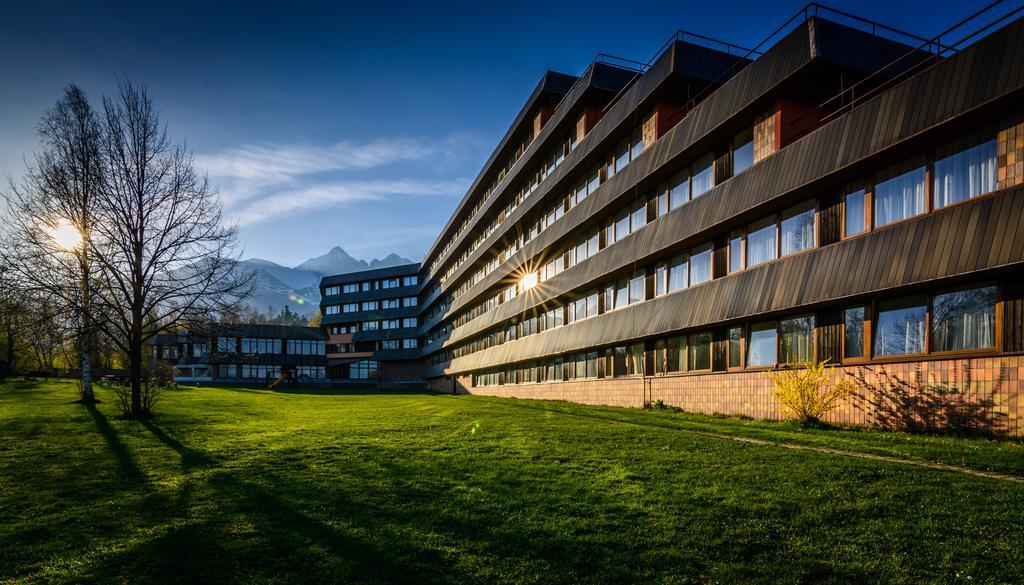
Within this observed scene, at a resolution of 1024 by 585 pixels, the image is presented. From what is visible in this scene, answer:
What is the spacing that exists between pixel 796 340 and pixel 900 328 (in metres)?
3.37

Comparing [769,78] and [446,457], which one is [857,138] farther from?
[446,457]

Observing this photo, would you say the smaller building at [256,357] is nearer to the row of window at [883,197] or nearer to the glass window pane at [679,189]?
the glass window pane at [679,189]

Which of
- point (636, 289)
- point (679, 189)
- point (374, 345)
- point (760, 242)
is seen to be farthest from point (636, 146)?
point (374, 345)

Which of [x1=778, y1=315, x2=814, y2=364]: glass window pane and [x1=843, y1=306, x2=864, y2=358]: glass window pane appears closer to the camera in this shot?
[x1=843, y1=306, x2=864, y2=358]: glass window pane

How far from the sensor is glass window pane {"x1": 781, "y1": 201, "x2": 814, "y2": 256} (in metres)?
17.3

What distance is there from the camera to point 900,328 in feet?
46.8

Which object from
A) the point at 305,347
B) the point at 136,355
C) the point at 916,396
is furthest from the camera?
the point at 305,347

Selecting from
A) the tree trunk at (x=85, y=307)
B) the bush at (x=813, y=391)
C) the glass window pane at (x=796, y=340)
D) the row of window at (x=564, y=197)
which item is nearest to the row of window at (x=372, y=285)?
the row of window at (x=564, y=197)

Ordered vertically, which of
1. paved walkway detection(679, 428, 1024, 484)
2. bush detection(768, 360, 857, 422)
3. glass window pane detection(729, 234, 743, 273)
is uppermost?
glass window pane detection(729, 234, 743, 273)

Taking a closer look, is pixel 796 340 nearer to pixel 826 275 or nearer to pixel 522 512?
pixel 826 275

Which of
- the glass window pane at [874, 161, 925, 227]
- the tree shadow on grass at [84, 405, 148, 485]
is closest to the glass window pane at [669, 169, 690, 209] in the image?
the glass window pane at [874, 161, 925, 227]

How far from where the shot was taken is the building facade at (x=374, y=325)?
88750mm

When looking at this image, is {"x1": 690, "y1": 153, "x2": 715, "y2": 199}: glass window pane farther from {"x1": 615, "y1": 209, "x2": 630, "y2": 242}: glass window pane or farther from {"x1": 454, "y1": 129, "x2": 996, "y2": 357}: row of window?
{"x1": 615, "y1": 209, "x2": 630, "y2": 242}: glass window pane

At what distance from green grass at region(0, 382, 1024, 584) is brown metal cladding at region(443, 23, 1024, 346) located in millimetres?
4555
